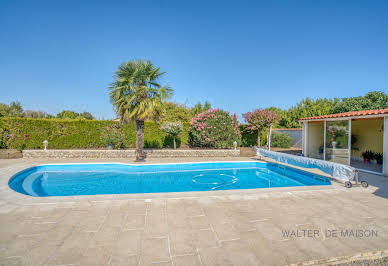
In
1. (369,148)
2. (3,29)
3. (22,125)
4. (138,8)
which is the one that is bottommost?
(369,148)

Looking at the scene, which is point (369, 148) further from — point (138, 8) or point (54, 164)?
point (54, 164)

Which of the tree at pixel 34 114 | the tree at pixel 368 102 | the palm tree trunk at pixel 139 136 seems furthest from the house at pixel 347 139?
the tree at pixel 34 114

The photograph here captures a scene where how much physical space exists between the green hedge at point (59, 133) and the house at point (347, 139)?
1074 cm

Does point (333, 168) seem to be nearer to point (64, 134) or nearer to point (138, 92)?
point (138, 92)

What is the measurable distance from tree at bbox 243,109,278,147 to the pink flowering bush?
2.22m

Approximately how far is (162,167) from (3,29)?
1187cm

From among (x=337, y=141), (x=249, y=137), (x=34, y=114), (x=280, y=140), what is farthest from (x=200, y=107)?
(x=34, y=114)

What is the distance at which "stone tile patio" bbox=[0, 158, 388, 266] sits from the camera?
261 cm

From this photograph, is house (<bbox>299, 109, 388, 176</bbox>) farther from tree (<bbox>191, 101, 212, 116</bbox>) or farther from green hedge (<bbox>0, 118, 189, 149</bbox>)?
tree (<bbox>191, 101, 212, 116</bbox>)

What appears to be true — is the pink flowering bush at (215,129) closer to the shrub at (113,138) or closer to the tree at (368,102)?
the shrub at (113,138)

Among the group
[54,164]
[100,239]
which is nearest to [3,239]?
[100,239]

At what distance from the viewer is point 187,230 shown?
10.9ft

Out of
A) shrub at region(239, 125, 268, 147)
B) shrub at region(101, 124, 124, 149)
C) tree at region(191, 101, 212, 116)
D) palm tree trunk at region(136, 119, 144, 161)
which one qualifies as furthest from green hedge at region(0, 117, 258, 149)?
tree at region(191, 101, 212, 116)

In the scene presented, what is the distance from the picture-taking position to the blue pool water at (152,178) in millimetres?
7125
